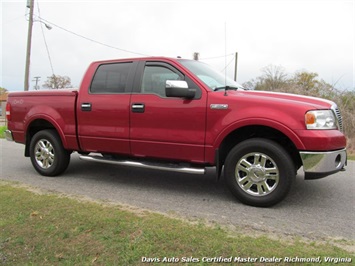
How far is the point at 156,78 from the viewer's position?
4789 millimetres

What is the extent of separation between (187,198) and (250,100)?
162cm

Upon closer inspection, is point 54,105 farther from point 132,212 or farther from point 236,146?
point 236,146

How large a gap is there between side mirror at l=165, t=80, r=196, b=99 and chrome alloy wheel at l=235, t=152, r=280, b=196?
1.11m

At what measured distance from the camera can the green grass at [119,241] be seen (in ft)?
9.17

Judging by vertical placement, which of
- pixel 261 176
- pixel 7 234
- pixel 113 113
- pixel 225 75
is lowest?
pixel 7 234

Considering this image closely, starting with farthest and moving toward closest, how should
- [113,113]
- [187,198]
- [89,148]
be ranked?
[89,148]
[113,113]
[187,198]

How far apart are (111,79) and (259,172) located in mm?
2755

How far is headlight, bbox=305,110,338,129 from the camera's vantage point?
149 inches

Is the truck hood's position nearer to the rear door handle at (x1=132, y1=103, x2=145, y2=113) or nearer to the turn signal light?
the turn signal light

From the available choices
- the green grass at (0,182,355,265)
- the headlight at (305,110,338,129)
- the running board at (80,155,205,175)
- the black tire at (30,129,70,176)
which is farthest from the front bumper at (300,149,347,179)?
the black tire at (30,129,70,176)

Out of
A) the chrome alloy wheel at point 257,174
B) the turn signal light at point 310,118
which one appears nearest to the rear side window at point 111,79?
the chrome alloy wheel at point 257,174

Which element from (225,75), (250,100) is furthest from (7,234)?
(225,75)

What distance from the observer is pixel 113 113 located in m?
4.97

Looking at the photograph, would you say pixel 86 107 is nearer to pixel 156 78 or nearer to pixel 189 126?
pixel 156 78
